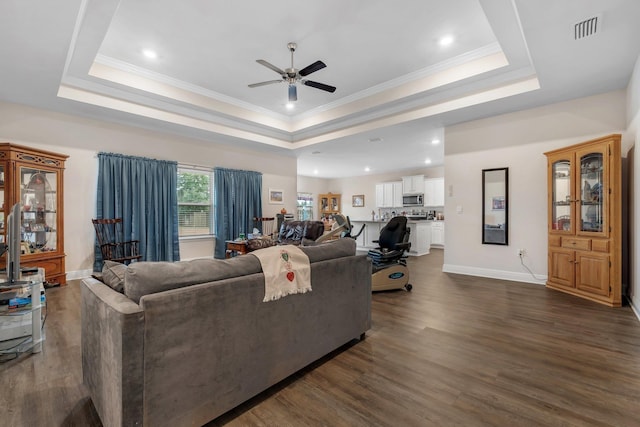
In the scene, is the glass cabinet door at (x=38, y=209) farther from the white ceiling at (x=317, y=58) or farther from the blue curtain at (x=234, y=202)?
the blue curtain at (x=234, y=202)

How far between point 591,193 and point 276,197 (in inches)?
240

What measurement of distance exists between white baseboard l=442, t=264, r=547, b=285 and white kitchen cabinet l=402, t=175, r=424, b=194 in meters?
5.47

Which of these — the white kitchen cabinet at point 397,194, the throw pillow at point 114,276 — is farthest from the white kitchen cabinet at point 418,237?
the throw pillow at point 114,276

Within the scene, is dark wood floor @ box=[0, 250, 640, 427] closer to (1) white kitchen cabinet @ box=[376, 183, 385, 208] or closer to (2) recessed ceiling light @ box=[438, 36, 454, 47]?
(2) recessed ceiling light @ box=[438, 36, 454, 47]

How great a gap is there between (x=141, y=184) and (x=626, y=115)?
7.46m

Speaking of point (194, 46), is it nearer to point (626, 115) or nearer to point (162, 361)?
point (162, 361)

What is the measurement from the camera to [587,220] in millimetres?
3725

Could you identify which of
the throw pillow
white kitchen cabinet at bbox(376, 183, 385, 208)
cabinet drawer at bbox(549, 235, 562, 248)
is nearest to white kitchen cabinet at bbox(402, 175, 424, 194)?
white kitchen cabinet at bbox(376, 183, 385, 208)

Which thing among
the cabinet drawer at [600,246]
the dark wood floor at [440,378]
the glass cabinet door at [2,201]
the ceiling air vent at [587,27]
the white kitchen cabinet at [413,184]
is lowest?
the dark wood floor at [440,378]

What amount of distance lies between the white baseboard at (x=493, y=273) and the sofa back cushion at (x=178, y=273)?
450 cm

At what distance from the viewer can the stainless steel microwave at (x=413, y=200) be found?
10.3 m

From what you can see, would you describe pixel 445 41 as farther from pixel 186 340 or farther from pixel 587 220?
pixel 186 340

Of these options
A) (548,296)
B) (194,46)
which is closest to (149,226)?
(194,46)

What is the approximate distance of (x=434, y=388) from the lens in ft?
6.00
